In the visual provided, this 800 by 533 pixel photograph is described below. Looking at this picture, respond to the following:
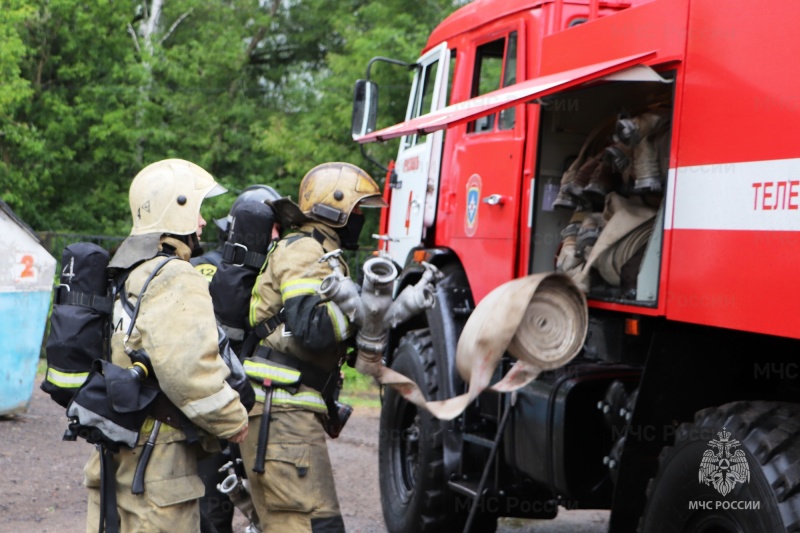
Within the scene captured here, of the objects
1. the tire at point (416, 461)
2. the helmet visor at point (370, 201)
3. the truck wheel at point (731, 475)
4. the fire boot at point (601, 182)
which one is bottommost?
the tire at point (416, 461)

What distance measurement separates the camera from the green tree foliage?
60.0 ft

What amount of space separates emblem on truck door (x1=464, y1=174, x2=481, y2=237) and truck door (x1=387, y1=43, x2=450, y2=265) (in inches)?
18.0

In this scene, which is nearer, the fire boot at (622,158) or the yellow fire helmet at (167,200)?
the yellow fire helmet at (167,200)

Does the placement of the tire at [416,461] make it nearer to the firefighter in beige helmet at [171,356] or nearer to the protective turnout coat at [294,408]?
the protective turnout coat at [294,408]

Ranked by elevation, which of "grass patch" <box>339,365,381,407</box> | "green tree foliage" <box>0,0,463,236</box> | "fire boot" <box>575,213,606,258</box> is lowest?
"grass patch" <box>339,365,381,407</box>

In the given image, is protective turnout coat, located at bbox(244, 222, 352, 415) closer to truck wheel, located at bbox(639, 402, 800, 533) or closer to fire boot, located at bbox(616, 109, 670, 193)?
fire boot, located at bbox(616, 109, 670, 193)

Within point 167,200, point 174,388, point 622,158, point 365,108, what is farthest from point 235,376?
point 365,108

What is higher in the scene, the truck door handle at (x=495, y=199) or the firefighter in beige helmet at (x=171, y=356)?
the truck door handle at (x=495, y=199)

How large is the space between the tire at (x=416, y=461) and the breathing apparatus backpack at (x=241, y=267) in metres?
1.09

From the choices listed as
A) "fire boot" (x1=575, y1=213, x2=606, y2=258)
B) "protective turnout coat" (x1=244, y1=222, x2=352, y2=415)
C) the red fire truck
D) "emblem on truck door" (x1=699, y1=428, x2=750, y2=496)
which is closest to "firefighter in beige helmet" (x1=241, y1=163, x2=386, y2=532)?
"protective turnout coat" (x1=244, y1=222, x2=352, y2=415)

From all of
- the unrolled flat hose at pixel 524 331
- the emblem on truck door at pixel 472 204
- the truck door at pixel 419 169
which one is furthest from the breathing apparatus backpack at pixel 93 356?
the truck door at pixel 419 169

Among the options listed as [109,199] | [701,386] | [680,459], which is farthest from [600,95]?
[109,199]

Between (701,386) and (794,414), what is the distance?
60 centimetres

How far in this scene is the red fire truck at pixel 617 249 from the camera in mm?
3170
